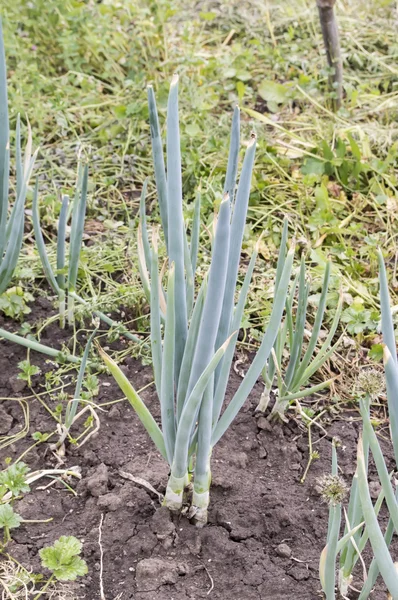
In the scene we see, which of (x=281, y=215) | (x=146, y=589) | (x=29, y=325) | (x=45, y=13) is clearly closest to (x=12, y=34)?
(x=45, y=13)

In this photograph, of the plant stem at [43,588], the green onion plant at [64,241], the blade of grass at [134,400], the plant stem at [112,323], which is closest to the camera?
the blade of grass at [134,400]

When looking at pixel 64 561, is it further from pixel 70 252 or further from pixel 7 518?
pixel 70 252

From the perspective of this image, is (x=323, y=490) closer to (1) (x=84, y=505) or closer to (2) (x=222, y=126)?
(1) (x=84, y=505)

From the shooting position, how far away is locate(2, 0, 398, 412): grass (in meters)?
2.92

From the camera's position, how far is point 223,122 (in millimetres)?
3645

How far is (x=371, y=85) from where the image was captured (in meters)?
4.19

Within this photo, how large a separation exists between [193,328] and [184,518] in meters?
0.55

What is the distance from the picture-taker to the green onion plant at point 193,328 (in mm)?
1425

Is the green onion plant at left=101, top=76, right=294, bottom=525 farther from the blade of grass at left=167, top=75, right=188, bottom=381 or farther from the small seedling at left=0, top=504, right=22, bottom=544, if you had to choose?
the small seedling at left=0, top=504, right=22, bottom=544

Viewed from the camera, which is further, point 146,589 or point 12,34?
point 12,34

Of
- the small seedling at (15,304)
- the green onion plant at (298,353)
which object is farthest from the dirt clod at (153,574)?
the small seedling at (15,304)

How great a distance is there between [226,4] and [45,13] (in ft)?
4.12

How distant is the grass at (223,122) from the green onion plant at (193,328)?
0.85m

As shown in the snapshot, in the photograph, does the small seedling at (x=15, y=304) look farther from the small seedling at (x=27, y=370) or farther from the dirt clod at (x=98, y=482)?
the dirt clod at (x=98, y=482)
